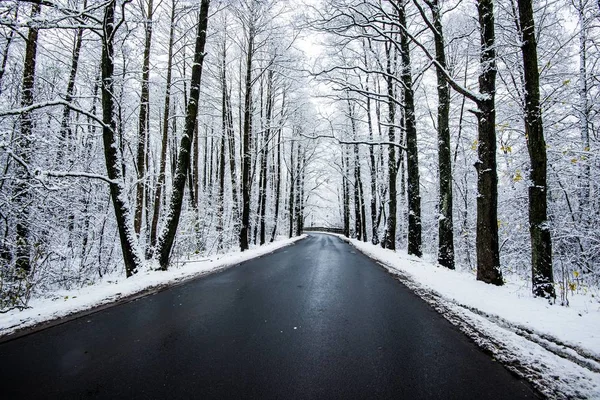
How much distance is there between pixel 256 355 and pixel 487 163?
6.10m

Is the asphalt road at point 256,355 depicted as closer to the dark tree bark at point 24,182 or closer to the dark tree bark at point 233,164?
the dark tree bark at point 24,182

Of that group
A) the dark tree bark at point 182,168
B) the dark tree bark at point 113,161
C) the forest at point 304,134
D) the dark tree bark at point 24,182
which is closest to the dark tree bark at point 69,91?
the forest at point 304,134

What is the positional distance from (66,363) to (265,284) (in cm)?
376

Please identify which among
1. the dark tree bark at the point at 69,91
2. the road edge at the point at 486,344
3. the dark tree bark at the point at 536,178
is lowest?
the road edge at the point at 486,344

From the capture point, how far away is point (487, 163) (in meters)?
6.15

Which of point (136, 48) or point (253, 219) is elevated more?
point (136, 48)

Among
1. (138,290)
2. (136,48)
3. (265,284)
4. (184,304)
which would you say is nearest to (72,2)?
(136,48)

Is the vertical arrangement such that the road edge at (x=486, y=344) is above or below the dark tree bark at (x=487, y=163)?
below

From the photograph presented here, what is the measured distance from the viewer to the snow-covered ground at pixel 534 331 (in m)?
2.37

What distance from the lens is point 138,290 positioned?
18.1ft

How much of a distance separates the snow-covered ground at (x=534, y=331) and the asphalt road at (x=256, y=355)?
24 centimetres

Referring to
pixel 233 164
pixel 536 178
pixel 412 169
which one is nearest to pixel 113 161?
pixel 536 178

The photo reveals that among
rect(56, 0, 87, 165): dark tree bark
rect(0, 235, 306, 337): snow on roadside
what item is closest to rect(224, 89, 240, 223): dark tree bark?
rect(56, 0, 87, 165): dark tree bark

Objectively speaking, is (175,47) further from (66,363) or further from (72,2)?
(66,363)
